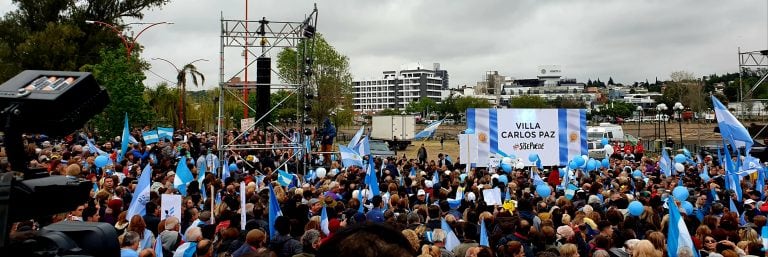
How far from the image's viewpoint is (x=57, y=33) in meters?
31.5

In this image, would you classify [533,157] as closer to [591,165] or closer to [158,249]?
[591,165]

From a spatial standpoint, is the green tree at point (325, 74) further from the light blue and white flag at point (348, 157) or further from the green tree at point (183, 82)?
the light blue and white flag at point (348, 157)

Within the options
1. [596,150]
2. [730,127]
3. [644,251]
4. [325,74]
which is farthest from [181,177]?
[325,74]

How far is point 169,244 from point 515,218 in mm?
4073

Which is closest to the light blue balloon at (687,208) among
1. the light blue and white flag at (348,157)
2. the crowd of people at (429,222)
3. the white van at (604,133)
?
the crowd of people at (429,222)

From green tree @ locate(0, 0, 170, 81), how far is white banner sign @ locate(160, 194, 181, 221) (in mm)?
26761

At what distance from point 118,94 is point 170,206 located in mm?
20072

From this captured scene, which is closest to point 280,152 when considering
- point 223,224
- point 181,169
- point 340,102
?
point 181,169

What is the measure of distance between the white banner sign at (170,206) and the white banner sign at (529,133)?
11666 mm

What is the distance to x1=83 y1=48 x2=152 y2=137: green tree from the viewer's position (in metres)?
26.2

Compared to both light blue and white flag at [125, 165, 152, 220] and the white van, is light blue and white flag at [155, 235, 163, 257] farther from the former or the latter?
the white van

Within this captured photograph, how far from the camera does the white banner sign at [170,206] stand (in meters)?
8.34

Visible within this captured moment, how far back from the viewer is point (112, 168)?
553 inches

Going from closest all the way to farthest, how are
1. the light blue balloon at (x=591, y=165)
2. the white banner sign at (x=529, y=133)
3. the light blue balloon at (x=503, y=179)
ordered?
the light blue balloon at (x=503, y=179) → the light blue balloon at (x=591, y=165) → the white banner sign at (x=529, y=133)
